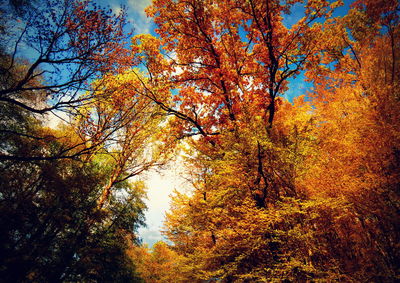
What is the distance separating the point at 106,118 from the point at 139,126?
166 cm

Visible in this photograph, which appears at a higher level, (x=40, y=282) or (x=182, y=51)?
(x=182, y=51)

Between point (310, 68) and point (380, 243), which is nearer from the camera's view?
point (380, 243)

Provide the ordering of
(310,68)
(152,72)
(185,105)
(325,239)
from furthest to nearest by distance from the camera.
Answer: (185,105), (152,72), (310,68), (325,239)

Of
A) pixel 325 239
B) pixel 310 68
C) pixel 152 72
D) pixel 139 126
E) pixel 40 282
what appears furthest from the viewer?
pixel 139 126

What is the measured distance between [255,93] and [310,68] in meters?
2.45

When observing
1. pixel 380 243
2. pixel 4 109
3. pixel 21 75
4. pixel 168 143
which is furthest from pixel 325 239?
pixel 4 109

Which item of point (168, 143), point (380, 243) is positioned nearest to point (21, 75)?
point (168, 143)

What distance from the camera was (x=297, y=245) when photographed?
16.2 ft

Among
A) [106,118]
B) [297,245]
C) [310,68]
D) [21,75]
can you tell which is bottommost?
[297,245]

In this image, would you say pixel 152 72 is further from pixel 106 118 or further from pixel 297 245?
pixel 297 245

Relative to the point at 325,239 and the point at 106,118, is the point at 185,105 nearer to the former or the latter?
the point at 106,118

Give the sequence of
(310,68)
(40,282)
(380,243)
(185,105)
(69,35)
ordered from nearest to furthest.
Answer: (69,35) < (380,243) < (40,282) < (310,68) < (185,105)

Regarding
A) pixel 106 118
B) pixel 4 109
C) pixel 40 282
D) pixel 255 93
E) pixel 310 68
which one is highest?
pixel 310 68

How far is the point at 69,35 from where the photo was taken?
484 cm
